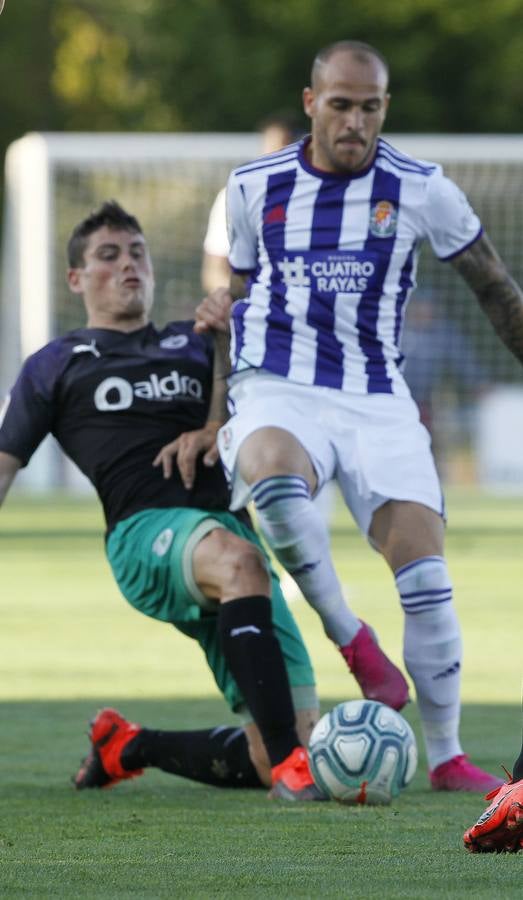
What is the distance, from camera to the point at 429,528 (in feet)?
18.7

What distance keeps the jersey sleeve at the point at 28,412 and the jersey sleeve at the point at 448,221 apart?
4.20 ft

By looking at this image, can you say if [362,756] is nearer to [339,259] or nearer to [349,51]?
[339,259]

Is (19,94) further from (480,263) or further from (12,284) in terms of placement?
(480,263)

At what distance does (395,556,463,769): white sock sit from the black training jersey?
0.83 metres

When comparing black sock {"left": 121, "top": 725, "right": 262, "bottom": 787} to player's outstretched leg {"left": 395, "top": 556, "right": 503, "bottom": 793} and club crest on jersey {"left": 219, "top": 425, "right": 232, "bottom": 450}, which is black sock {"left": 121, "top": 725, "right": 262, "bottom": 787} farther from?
club crest on jersey {"left": 219, "top": 425, "right": 232, "bottom": 450}

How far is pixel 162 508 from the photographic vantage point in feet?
20.0

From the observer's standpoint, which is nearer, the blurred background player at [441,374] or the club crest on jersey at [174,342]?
the club crest on jersey at [174,342]

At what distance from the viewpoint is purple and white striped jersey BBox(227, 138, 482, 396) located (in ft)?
19.4

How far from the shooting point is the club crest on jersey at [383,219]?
5953 millimetres

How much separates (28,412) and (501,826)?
8.32ft

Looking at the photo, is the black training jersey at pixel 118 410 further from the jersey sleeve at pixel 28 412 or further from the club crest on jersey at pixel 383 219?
the club crest on jersey at pixel 383 219

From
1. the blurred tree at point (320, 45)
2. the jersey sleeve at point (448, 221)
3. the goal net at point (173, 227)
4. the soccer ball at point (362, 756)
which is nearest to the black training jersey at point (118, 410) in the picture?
the jersey sleeve at point (448, 221)

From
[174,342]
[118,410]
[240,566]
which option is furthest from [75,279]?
[240,566]

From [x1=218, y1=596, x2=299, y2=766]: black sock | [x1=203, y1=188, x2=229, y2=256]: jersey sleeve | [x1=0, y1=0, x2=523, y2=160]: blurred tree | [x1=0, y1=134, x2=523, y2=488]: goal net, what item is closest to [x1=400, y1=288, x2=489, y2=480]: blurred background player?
[x1=0, y1=134, x2=523, y2=488]: goal net
